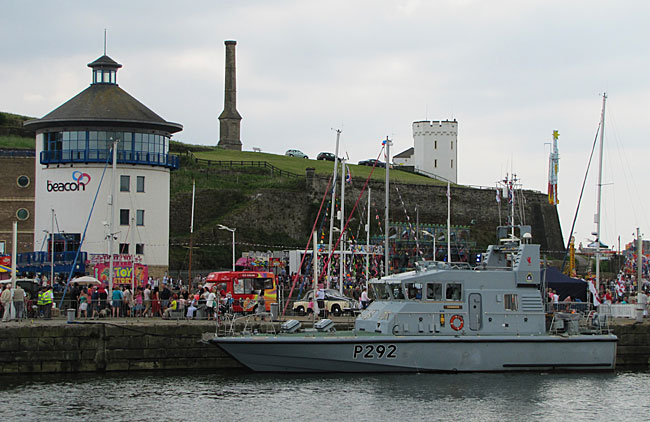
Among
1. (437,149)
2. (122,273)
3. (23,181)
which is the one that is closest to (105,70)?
(23,181)

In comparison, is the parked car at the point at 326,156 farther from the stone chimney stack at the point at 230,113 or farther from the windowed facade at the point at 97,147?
the windowed facade at the point at 97,147

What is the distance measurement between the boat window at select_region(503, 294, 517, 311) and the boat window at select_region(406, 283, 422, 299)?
7.60 feet

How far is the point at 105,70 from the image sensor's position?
156ft

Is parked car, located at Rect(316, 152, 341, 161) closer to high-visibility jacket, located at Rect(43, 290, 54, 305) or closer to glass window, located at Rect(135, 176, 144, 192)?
glass window, located at Rect(135, 176, 144, 192)

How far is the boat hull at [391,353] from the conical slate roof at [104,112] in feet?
70.8

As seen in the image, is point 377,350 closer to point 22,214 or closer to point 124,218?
point 124,218

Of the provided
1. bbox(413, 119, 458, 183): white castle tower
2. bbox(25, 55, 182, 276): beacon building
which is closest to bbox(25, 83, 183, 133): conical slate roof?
bbox(25, 55, 182, 276): beacon building

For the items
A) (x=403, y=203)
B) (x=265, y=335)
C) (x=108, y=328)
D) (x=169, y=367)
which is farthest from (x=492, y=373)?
(x=403, y=203)

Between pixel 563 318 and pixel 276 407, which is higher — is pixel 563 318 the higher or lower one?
the higher one

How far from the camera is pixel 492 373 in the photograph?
2586 cm

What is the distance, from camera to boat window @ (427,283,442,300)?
2586cm

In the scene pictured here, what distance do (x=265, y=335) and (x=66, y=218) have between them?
70.9 feet

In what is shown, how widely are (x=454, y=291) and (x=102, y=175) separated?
885 inches

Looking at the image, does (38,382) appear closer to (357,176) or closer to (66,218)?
(66,218)
